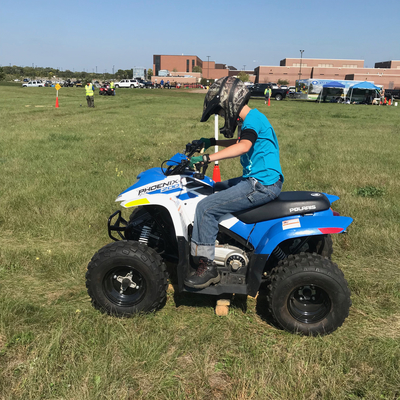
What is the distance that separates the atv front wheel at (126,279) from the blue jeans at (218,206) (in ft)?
1.40

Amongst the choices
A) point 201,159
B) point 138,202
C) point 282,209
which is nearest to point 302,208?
point 282,209

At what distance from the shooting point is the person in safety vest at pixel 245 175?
3232 mm

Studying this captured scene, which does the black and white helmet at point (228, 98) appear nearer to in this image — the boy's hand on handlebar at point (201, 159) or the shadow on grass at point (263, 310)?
the boy's hand on handlebar at point (201, 159)

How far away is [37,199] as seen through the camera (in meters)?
6.61

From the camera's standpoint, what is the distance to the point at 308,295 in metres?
3.50

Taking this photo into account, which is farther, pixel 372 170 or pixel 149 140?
pixel 149 140

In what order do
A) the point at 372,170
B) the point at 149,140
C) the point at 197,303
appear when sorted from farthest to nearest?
the point at 149,140, the point at 372,170, the point at 197,303

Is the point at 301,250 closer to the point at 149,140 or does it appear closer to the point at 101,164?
the point at 101,164

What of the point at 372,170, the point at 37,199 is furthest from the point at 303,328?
the point at 372,170

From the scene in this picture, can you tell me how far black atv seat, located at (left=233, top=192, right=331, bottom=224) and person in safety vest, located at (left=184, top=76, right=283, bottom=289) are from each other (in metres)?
0.07

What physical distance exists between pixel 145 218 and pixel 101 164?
5.72 metres

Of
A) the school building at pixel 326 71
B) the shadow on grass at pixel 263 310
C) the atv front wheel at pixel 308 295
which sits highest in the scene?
the school building at pixel 326 71

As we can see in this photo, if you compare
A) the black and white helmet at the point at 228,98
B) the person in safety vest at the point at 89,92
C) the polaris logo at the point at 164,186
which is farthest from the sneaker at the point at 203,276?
the person in safety vest at the point at 89,92

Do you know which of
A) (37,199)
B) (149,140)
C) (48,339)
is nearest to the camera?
(48,339)
